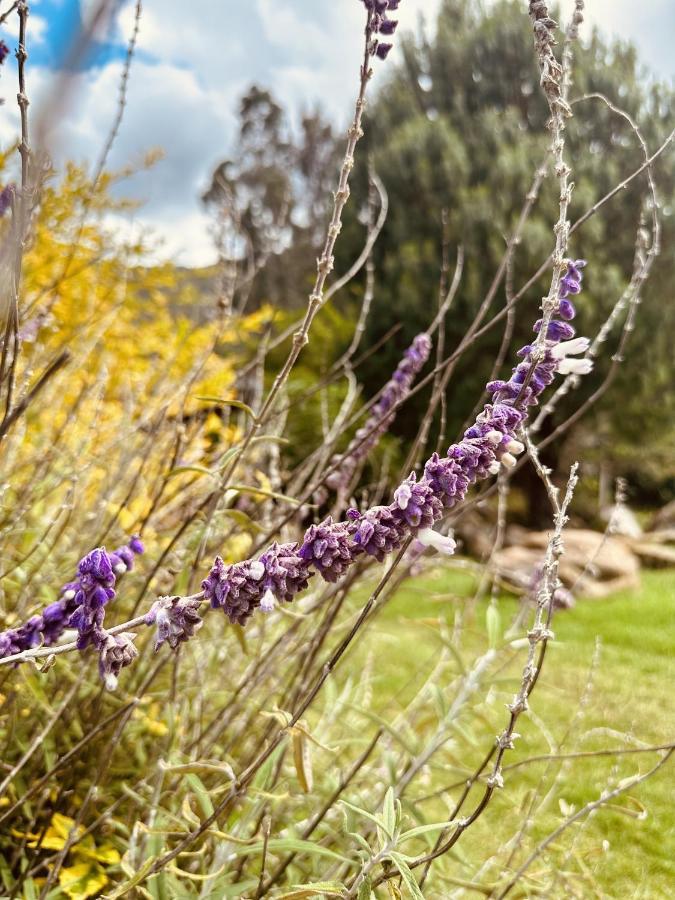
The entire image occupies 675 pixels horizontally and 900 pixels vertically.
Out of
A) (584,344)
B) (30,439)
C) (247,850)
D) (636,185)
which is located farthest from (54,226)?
(636,185)

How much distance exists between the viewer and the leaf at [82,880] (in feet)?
4.68

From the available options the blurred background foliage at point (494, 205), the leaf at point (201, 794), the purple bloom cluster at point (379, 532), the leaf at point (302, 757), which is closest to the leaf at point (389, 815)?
the leaf at point (302, 757)

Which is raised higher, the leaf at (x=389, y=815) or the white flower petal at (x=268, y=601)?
the white flower petal at (x=268, y=601)

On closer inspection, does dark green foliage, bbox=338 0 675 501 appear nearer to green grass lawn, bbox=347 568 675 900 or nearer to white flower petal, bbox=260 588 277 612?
green grass lawn, bbox=347 568 675 900

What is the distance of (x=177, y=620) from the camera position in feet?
2.18

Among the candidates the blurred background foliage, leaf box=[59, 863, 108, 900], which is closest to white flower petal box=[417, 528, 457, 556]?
leaf box=[59, 863, 108, 900]

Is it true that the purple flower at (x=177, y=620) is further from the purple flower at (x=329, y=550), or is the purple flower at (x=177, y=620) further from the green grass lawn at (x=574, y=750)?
the green grass lawn at (x=574, y=750)

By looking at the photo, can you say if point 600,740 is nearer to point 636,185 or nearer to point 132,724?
point 132,724

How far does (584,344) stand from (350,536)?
0.30m

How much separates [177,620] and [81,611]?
98 millimetres

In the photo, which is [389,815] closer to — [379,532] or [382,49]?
[379,532]

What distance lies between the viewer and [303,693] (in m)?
1.56

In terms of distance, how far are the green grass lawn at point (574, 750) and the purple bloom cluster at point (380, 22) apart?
1071 millimetres

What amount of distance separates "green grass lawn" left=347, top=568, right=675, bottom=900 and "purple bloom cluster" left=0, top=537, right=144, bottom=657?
881 millimetres
